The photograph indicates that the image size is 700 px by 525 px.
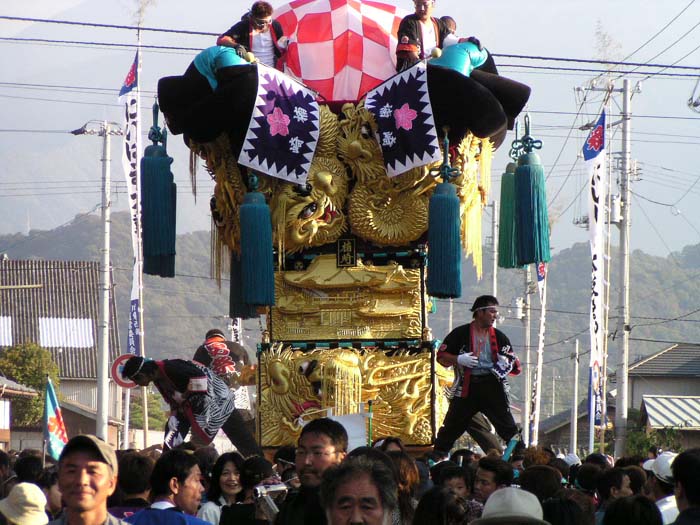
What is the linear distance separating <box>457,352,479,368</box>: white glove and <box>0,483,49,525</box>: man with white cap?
6.57 meters

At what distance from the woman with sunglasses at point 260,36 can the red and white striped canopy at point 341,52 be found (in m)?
0.17

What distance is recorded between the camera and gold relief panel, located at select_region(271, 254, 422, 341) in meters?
13.7

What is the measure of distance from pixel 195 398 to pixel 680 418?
19.1 meters

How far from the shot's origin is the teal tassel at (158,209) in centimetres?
1387

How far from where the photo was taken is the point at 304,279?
45.1ft

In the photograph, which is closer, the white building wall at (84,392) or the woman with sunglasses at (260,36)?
the woman with sunglasses at (260,36)

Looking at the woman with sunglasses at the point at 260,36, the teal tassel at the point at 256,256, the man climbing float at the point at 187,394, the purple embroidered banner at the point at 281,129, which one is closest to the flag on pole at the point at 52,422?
the man climbing float at the point at 187,394

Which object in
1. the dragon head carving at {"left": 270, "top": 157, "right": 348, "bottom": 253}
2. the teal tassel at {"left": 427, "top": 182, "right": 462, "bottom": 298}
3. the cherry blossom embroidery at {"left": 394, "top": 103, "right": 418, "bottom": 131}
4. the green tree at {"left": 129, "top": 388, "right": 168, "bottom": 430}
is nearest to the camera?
the teal tassel at {"left": 427, "top": 182, "right": 462, "bottom": 298}

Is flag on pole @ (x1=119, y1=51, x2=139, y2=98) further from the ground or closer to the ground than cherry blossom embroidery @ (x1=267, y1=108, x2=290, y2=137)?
further from the ground

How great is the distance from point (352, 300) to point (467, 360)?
1371mm

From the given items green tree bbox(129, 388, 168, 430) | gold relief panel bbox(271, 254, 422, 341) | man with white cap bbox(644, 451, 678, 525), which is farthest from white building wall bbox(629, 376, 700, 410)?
man with white cap bbox(644, 451, 678, 525)

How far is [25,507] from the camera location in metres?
6.75

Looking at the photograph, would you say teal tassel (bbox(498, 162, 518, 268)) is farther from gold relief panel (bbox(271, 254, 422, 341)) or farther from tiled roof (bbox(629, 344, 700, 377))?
tiled roof (bbox(629, 344, 700, 377))

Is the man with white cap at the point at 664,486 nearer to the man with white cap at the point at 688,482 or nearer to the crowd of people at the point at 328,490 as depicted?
the crowd of people at the point at 328,490
